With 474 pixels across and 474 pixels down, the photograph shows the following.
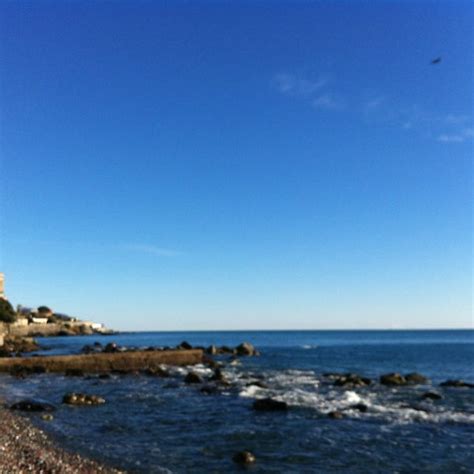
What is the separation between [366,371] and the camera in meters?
58.6

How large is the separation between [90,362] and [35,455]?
3781 cm

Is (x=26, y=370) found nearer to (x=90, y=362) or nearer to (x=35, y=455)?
(x=90, y=362)

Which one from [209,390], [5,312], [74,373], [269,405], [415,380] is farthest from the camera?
[5,312]

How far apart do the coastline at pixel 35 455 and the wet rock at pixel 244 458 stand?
4.46 meters

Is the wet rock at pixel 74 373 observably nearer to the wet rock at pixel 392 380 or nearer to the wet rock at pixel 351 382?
the wet rock at pixel 351 382

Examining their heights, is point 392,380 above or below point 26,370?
above

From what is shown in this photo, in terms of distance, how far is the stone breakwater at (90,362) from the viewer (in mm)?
48906

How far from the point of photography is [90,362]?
170 feet

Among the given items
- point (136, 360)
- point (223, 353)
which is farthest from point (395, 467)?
point (223, 353)

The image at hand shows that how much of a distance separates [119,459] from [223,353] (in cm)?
6741

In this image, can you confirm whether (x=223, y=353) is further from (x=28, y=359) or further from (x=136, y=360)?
(x=28, y=359)

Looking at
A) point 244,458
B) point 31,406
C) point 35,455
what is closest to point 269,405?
point 244,458

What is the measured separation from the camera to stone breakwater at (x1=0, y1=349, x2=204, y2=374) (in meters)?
48.9

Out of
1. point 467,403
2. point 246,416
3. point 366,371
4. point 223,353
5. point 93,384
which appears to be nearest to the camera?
point 246,416
